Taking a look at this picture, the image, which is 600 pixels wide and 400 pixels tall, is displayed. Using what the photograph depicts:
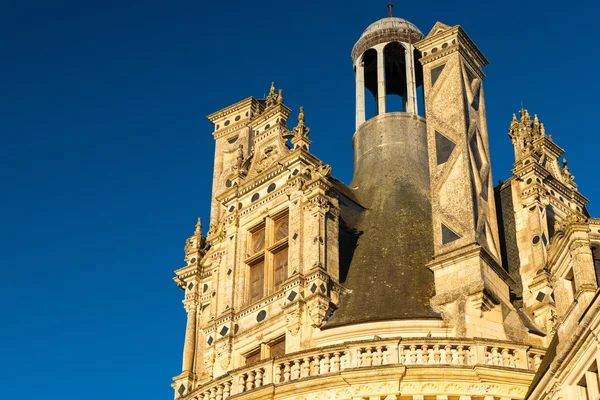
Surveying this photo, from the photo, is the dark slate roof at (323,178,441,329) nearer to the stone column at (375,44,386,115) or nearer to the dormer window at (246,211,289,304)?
the dormer window at (246,211,289,304)

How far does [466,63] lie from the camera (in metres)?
31.4

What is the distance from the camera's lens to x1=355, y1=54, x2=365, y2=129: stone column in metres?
35.1

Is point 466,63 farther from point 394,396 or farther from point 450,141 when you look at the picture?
point 394,396

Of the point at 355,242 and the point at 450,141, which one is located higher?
the point at 450,141

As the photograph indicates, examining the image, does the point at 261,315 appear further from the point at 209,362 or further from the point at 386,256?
the point at 386,256

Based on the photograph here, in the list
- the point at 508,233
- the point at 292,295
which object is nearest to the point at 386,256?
the point at 292,295

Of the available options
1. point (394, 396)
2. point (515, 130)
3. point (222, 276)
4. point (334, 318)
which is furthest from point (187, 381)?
point (515, 130)

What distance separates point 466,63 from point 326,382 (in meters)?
10.4

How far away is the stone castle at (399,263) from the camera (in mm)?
24422

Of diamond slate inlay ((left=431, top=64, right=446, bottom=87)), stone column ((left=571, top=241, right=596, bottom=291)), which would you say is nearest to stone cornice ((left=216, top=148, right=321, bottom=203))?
diamond slate inlay ((left=431, top=64, right=446, bottom=87))

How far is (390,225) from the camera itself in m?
30.1

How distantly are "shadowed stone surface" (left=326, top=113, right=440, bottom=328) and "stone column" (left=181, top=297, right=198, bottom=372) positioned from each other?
183 inches

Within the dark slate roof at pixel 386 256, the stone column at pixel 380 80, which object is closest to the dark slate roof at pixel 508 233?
the dark slate roof at pixel 386 256

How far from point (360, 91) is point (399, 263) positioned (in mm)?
8735
